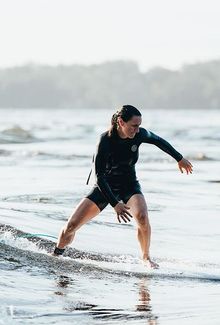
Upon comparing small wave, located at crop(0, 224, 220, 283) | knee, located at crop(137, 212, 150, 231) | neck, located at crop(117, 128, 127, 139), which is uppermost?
neck, located at crop(117, 128, 127, 139)

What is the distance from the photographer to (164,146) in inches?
392

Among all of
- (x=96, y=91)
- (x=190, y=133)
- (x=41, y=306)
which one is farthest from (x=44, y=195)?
(x=96, y=91)

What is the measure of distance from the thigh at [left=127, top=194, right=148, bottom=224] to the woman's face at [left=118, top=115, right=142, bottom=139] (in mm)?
688

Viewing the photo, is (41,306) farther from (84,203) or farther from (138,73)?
(138,73)

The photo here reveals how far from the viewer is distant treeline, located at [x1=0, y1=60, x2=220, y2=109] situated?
509ft

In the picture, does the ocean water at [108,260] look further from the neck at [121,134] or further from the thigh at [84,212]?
the neck at [121,134]

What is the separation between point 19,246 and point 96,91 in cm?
15193

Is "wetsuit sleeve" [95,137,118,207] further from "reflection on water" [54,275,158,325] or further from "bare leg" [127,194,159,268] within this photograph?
"reflection on water" [54,275,158,325]

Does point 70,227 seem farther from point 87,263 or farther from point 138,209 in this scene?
point 138,209

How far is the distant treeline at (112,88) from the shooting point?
155m

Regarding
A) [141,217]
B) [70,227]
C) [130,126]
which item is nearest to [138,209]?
Answer: [141,217]

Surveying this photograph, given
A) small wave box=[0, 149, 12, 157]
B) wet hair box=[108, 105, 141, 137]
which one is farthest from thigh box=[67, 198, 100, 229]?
small wave box=[0, 149, 12, 157]

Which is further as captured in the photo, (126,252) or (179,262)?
(126,252)

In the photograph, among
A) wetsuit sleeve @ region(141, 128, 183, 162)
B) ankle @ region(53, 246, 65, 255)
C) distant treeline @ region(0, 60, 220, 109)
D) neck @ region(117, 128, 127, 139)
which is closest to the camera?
neck @ region(117, 128, 127, 139)
